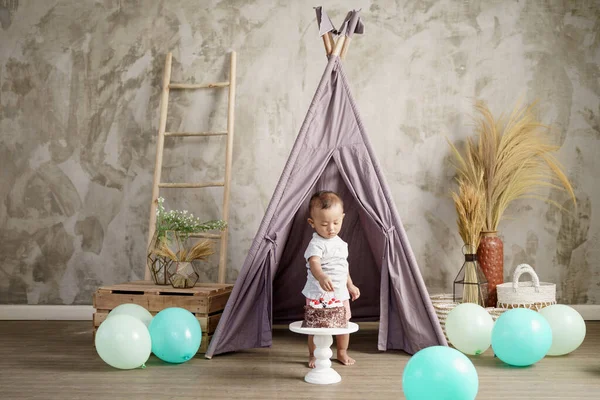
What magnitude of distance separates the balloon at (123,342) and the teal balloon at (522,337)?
1601 mm

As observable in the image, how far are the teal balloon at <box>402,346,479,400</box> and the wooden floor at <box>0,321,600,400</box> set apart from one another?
0.35 m

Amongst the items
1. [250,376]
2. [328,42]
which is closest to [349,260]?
[250,376]

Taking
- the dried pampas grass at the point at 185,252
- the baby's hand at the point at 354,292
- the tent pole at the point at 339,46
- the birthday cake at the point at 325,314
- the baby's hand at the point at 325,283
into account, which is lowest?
the birthday cake at the point at 325,314

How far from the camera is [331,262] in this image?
2900 mm

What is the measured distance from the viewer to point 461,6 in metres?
4.27

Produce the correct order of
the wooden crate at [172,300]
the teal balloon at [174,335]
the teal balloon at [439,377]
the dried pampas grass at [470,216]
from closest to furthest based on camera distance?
the teal balloon at [439,377] < the teal balloon at [174,335] < the wooden crate at [172,300] < the dried pampas grass at [470,216]

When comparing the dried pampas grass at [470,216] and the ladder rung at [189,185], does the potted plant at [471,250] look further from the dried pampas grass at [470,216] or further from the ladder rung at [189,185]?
the ladder rung at [189,185]

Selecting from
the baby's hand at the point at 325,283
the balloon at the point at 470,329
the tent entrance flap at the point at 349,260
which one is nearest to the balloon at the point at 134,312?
the tent entrance flap at the point at 349,260

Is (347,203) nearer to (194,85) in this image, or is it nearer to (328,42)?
(328,42)

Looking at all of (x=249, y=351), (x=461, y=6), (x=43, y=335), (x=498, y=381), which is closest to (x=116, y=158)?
(x=43, y=335)

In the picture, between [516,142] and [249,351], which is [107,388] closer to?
[249,351]

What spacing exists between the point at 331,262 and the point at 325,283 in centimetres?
20

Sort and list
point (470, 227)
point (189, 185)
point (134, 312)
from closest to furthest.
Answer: point (134, 312) → point (470, 227) → point (189, 185)

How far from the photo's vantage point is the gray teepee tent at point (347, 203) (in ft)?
10.2
